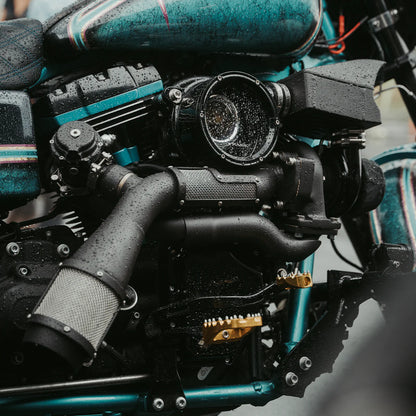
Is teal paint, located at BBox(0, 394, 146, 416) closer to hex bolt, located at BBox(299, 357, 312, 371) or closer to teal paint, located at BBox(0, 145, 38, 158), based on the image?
hex bolt, located at BBox(299, 357, 312, 371)

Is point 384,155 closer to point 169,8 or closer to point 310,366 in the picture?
point 310,366

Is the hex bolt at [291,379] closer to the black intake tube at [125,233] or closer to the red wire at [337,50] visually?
the black intake tube at [125,233]

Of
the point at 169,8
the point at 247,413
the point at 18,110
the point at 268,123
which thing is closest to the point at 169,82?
the point at 169,8

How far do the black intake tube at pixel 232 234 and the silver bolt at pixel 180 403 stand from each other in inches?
16.9

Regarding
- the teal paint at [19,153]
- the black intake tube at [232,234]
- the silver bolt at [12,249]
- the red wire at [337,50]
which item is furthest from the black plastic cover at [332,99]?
the silver bolt at [12,249]

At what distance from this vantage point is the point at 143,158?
1.51 m

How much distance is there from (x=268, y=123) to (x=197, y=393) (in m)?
0.79

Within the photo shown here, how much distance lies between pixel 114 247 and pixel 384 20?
152 cm

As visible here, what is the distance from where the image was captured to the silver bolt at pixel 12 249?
50.7 inches

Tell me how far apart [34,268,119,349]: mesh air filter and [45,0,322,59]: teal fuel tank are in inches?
25.8

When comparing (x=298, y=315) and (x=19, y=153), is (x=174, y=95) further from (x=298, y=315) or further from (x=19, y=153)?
(x=298, y=315)

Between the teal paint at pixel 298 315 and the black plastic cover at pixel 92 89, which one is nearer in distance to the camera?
the black plastic cover at pixel 92 89

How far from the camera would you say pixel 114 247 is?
1090 mm

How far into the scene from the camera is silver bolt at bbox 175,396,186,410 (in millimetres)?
1399
